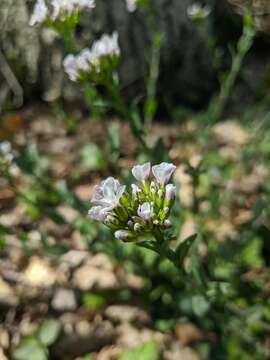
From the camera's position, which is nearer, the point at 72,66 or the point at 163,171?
the point at 163,171

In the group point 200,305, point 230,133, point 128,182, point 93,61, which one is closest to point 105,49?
point 93,61

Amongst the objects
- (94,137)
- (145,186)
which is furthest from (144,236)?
(94,137)

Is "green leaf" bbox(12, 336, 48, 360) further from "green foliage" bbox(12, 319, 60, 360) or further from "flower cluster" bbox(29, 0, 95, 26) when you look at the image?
"flower cluster" bbox(29, 0, 95, 26)

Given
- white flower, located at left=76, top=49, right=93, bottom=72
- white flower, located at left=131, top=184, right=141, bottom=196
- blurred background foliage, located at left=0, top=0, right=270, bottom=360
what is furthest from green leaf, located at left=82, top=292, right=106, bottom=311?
white flower, located at left=131, top=184, right=141, bottom=196

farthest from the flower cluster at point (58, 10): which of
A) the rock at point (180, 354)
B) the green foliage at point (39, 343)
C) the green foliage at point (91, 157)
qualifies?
the rock at point (180, 354)

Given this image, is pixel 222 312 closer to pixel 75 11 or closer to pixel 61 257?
pixel 61 257

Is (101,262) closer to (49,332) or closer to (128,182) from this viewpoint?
(49,332)
